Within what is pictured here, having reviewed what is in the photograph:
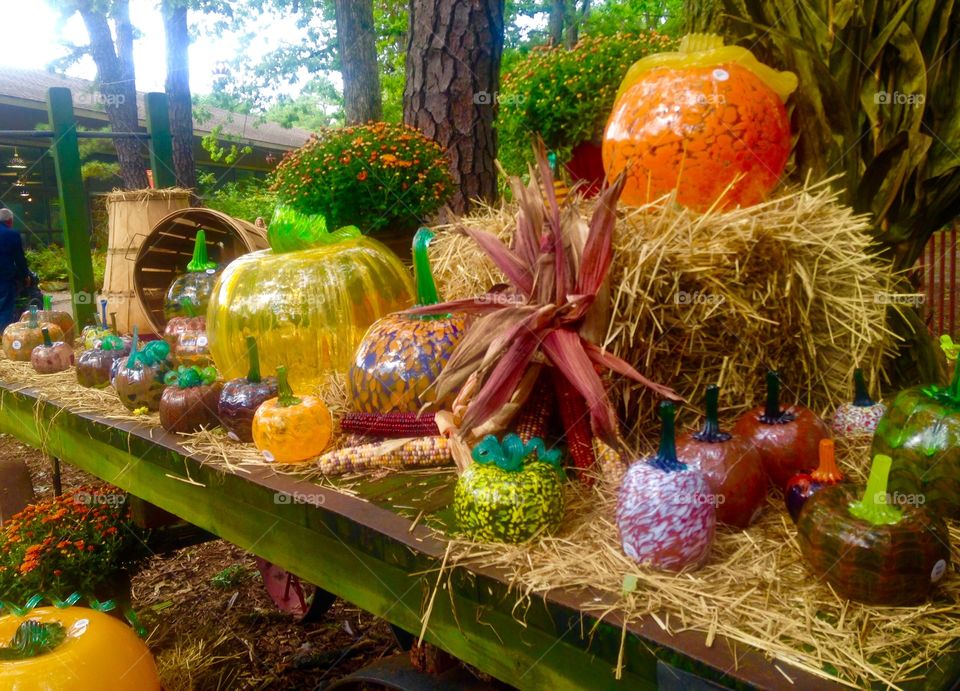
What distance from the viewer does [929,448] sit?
1.16m

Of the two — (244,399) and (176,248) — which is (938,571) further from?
(176,248)

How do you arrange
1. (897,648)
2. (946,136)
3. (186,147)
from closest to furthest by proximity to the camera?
(897,648)
(946,136)
(186,147)

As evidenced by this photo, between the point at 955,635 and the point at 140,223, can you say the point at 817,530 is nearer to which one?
the point at 955,635

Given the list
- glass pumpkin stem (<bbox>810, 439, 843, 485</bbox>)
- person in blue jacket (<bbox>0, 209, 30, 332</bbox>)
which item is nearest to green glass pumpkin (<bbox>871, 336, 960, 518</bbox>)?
glass pumpkin stem (<bbox>810, 439, 843, 485</bbox>)

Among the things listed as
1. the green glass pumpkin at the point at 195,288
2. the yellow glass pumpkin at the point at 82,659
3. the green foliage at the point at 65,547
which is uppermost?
the green glass pumpkin at the point at 195,288

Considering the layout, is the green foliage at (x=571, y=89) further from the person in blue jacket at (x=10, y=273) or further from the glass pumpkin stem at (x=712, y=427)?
the person in blue jacket at (x=10, y=273)

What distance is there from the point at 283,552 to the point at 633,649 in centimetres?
93

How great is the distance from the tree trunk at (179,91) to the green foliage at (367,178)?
5.03 meters

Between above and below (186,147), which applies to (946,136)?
below

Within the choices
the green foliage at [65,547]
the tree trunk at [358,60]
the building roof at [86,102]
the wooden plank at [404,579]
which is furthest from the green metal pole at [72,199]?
the building roof at [86,102]

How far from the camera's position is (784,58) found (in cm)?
196

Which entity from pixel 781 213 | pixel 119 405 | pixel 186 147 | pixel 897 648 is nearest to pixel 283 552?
pixel 119 405

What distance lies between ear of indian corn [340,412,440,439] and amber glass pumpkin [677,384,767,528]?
632mm

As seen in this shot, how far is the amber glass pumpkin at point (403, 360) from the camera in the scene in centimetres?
174
